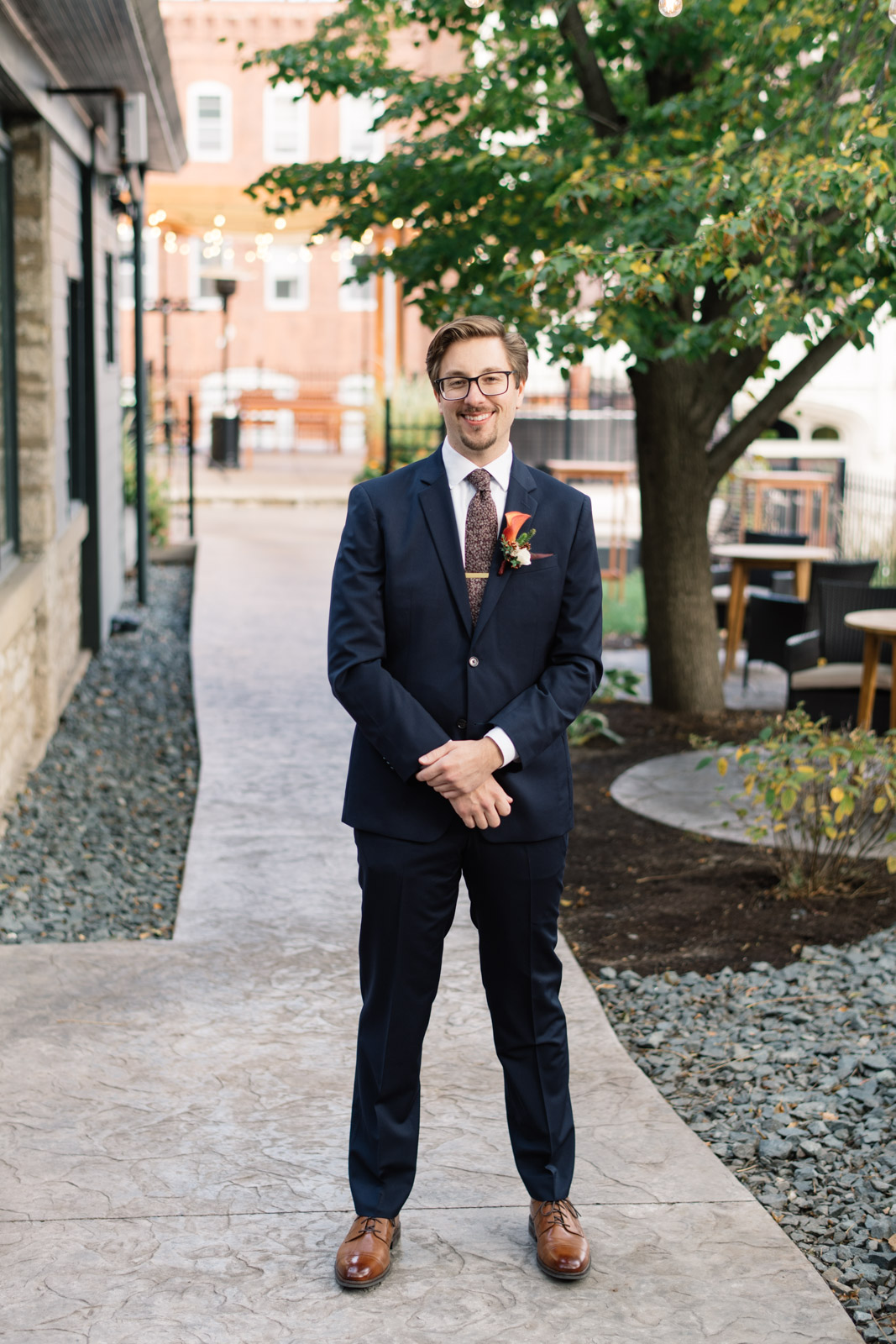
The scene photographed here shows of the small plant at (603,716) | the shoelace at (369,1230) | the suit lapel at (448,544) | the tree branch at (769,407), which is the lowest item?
the shoelace at (369,1230)

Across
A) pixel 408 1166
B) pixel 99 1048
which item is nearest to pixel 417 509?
pixel 408 1166

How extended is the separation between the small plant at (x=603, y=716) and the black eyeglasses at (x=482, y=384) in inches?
169

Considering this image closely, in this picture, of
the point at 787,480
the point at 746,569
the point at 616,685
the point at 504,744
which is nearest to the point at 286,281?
the point at 787,480

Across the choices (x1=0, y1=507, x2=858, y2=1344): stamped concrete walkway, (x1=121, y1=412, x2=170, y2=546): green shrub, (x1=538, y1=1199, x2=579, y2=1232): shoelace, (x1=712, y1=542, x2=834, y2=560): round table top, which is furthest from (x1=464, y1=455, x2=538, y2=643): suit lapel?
(x1=121, y1=412, x2=170, y2=546): green shrub

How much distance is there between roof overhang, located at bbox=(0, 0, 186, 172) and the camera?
18.9 ft

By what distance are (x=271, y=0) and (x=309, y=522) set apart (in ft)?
59.2

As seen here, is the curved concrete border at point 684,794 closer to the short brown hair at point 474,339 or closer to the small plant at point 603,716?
the small plant at point 603,716

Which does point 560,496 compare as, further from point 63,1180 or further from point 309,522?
point 309,522

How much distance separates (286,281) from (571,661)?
29.5m

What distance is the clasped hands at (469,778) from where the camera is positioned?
2521 mm

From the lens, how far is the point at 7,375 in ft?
21.7

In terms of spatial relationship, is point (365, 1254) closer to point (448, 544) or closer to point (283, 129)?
point (448, 544)

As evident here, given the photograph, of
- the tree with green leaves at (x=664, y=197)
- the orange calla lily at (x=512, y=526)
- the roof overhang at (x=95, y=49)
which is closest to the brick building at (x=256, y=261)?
the roof overhang at (x=95, y=49)

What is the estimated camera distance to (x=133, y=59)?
6.94 m
